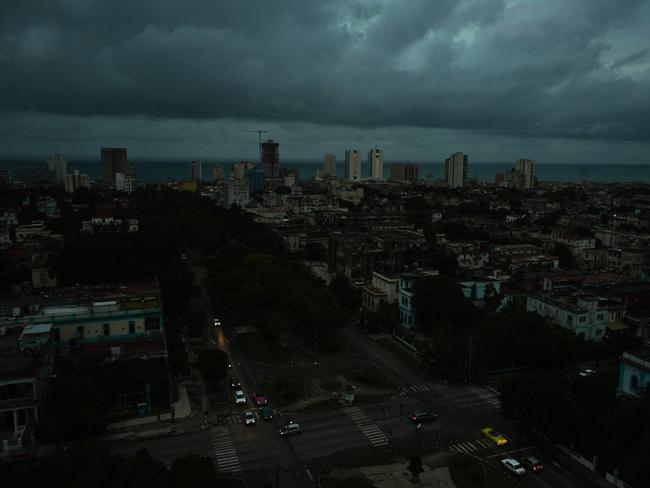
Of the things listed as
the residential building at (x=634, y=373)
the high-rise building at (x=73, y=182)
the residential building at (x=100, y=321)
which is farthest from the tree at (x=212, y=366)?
the high-rise building at (x=73, y=182)

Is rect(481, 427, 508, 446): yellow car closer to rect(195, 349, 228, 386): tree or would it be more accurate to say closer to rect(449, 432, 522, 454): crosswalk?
rect(449, 432, 522, 454): crosswalk

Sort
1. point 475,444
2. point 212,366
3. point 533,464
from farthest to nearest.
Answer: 1. point 212,366
2. point 475,444
3. point 533,464

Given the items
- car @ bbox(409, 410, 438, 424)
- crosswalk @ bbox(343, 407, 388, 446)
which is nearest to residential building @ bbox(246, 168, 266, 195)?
crosswalk @ bbox(343, 407, 388, 446)

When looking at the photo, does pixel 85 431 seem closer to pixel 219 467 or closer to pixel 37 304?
pixel 219 467

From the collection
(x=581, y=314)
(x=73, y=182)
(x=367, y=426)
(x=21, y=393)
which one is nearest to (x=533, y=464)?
(x=367, y=426)

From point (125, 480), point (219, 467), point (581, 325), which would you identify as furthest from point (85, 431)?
point (581, 325)

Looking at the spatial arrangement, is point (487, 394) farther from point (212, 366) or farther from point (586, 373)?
point (212, 366)

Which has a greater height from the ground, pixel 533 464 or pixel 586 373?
pixel 586 373
